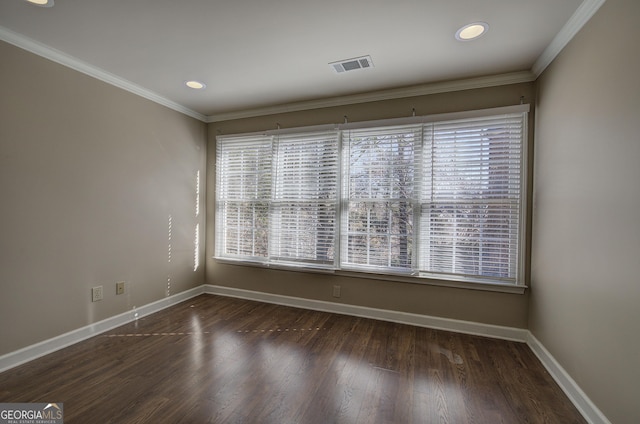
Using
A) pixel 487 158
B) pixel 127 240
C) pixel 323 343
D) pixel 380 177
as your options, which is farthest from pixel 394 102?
pixel 127 240

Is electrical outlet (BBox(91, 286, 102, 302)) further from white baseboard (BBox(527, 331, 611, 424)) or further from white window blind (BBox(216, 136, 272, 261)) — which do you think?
white baseboard (BBox(527, 331, 611, 424))

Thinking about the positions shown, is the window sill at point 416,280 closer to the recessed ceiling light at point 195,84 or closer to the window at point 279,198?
the window at point 279,198

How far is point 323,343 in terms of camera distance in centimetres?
259

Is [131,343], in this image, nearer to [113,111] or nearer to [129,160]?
[129,160]

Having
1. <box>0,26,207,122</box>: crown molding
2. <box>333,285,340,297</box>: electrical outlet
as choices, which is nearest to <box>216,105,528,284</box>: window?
<box>333,285,340,297</box>: electrical outlet

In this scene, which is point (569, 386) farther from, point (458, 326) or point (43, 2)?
point (43, 2)

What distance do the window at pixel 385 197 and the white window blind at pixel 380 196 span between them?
0.04 ft

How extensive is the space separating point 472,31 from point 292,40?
135cm

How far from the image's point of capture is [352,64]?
252cm

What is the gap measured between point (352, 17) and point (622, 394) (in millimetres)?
2694

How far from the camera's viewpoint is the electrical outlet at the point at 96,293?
2675 millimetres

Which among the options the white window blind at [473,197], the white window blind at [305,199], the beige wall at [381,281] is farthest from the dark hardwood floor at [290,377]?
the white window blind at [305,199]

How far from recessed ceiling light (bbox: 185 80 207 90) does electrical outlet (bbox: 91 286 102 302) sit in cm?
227

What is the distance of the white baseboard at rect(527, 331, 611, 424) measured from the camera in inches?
63.9
